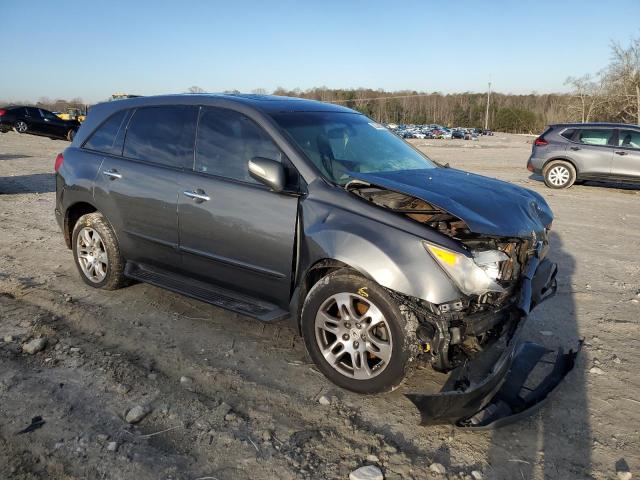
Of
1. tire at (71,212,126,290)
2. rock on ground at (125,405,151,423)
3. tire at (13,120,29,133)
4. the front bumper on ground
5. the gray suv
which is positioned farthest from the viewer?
tire at (13,120,29,133)

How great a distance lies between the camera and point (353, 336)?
3.11m

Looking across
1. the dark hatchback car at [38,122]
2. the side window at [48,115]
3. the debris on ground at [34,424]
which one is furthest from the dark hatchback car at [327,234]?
the side window at [48,115]

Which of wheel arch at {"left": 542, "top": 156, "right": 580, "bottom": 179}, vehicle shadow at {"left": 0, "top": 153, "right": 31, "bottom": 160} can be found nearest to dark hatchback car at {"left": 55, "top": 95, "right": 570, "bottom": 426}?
wheel arch at {"left": 542, "top": 156, "right": 580, "bottom": 179}

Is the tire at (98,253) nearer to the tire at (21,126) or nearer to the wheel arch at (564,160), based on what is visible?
the wheel arch at (564,160)

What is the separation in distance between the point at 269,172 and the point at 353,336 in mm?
1198

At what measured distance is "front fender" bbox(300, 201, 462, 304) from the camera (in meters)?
2.82

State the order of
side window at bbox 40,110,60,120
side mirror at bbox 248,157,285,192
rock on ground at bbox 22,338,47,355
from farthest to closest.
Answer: side window at bbox 40,110,60,120, rock on ground at bbox 22,338,47,355, side mirror at bbox 248,157,285,192

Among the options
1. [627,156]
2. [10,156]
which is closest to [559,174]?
[627,156]

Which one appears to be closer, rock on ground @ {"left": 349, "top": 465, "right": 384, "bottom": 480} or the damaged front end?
rock on ground @ {"left": 349, "top": 465, "right": 384, "bottom": 480}

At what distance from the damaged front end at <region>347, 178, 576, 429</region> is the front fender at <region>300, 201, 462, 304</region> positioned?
0.24 ft

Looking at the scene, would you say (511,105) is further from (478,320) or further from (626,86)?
(478,320)

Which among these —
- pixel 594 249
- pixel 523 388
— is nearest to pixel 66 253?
pixel 523 388

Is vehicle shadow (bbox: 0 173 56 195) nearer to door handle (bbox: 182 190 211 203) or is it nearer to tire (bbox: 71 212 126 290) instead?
tire (bbox: 71 212 126 290)

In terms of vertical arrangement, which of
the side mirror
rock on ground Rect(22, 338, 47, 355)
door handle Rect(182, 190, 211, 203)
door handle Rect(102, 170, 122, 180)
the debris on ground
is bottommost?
the debris on ground
